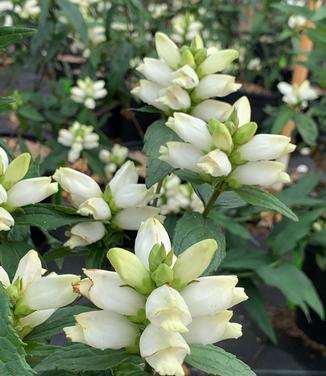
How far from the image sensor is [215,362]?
0.63 meters

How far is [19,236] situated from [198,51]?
Result: 0.36 m

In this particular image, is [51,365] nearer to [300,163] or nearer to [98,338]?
[98,338]

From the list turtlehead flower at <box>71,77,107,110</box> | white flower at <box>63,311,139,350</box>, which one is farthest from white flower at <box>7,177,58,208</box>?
turtlehead flower at <box>71,77,107,110</box>

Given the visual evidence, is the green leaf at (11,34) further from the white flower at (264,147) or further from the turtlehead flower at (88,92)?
the turtlehead flower at (88,92)

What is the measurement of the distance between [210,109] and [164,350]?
0.50m

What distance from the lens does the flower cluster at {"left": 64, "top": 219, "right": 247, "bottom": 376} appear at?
0.58 meters

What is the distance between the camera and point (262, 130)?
11.8ft

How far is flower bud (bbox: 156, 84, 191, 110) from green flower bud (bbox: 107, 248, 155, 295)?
0.42 m

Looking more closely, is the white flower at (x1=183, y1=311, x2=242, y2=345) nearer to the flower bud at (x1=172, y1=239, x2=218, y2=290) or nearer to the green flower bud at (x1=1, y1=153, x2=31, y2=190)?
the flower bud at (x1=172, y1=239, x2=218, y2=290)

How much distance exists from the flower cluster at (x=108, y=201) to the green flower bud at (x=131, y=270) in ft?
0.92

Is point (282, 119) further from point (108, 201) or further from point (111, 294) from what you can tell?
point (111, 294)

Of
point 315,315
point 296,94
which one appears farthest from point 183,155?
point 315,315

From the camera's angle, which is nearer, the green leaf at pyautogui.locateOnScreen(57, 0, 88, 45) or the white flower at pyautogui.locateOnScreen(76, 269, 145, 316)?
the white flower at pyautogui.locateOnScreen(76, 269, 145, 316)

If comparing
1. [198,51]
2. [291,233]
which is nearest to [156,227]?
[198,51]
